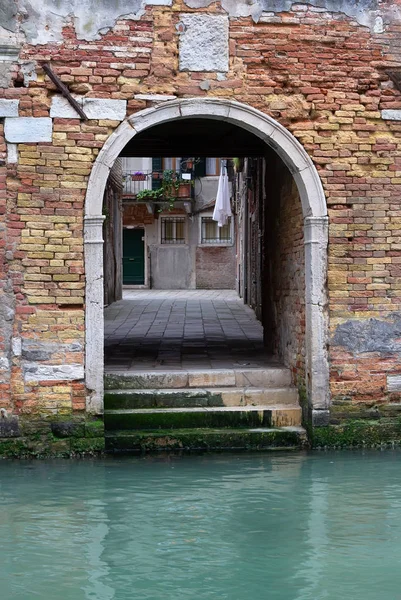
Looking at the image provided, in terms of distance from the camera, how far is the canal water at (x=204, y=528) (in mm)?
4176

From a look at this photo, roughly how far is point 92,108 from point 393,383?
10.3 feet

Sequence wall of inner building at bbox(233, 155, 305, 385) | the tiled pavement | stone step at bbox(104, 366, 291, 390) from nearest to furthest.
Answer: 1. stone step at bbox(104, 366, 291, 390)
2. wall of inner building at bbox(233, 155, 305, 385)
3. the tiled pavement

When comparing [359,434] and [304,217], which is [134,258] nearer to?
[304,217]

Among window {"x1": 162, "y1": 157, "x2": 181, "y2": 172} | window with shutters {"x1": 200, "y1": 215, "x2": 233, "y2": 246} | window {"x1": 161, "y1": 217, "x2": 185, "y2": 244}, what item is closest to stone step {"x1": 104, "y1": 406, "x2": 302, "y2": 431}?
window with shutters {"x1": 200, "y1": 215, "x2": 233, "y2": 246}

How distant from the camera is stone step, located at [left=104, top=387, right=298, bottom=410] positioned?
23.9 ft

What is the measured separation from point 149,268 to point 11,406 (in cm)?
1958

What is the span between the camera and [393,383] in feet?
23.5

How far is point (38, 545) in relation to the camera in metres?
4.76

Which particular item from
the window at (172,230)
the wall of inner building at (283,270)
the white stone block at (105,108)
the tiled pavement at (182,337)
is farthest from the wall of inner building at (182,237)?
the white stone block at (105,108)

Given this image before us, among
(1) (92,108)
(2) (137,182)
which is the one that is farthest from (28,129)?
(2) (137,182)

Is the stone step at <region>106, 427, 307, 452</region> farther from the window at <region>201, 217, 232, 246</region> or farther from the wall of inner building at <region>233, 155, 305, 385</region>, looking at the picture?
the window at <region>201, 217, 232, 246</region>

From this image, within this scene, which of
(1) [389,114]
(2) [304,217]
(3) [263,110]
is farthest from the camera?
(2) [304,217]

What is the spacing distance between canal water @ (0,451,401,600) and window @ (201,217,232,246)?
64.1ft

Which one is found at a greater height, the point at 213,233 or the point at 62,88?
the point at 213,233
